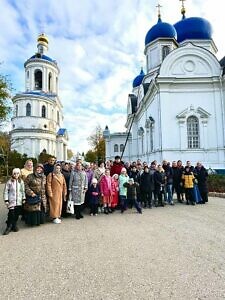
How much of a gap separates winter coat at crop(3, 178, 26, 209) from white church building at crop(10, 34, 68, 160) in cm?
4605

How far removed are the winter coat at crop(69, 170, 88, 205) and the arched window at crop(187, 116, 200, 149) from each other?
53.1 feet

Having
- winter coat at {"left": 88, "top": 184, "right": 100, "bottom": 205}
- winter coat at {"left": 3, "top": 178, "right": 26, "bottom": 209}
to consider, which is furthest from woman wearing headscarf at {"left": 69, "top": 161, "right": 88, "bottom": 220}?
winter coat at {"left": 3, "top": 178, "right": 26, "bottom": 209}

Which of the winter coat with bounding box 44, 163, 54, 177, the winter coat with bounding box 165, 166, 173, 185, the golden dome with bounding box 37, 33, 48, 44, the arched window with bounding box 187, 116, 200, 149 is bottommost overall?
the winter coat with bounding box 165, 166, 173, 185

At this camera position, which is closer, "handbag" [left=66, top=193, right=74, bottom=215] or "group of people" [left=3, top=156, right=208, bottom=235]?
"group of people" [left=3, top=156, right=208, bottom=235]

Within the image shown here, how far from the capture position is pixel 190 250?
16.3 ft

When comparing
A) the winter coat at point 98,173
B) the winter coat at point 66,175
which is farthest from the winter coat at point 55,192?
the winter coat at point 98,173

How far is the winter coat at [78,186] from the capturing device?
840cm

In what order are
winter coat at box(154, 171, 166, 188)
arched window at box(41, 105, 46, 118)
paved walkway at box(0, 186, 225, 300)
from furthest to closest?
arched window at box(41, 105, 46, 118), winter coat at box(154, 171, 166, 188), paved walkway at box(0, 186, 225, 300)

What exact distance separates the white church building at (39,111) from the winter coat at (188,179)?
45.0 metres

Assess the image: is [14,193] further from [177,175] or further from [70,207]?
[177,175]

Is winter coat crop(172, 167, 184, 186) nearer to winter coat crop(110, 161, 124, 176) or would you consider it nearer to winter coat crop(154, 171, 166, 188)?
winter coat crop(154, 171, 166, 188)

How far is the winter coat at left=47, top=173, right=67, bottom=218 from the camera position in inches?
306

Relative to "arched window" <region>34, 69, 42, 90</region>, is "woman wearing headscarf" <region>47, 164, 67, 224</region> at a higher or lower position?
lower

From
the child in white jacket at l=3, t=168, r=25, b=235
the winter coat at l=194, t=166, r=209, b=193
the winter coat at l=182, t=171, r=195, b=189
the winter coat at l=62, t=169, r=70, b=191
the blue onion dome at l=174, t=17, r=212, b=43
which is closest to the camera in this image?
the child in white jacket at l=3, t=168, r=25, b=235
